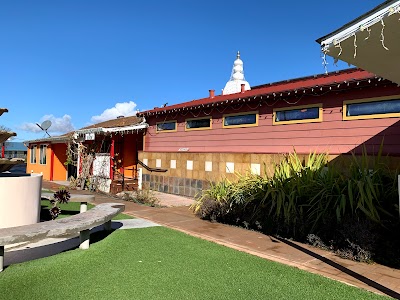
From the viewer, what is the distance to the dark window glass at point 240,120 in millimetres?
11218

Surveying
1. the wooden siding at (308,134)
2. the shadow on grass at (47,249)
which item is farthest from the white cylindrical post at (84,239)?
the wooden siding at (308,134)

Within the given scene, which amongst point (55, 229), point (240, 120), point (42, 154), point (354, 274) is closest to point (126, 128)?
point (240, 120)

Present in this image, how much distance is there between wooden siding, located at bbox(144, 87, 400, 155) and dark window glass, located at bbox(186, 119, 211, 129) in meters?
0.21

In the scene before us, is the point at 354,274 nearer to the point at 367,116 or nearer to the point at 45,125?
the point at 367,116

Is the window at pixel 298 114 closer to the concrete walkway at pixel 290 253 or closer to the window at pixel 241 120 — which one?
the window at pixel 241 120

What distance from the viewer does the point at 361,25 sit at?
11.4 feet

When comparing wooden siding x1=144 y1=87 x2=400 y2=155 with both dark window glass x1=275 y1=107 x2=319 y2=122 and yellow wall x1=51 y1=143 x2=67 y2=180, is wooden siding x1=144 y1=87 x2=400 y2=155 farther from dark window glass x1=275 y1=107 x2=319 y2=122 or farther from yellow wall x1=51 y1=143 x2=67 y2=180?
yellow wall x1=51 y1=143 x2=67 y2=180

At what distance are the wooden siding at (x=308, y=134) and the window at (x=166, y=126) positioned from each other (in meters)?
0.71

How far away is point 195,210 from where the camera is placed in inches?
365

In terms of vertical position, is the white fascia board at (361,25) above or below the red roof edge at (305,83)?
below

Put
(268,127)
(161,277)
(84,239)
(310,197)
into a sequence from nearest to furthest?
1. (161,277)
2. (84,239)
3. (310,197)
4. (268,127)

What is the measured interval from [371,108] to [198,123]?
6.54 metres

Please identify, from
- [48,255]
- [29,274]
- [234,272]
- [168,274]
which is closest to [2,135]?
[48,255]

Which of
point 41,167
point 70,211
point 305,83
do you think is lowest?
point 70,211
